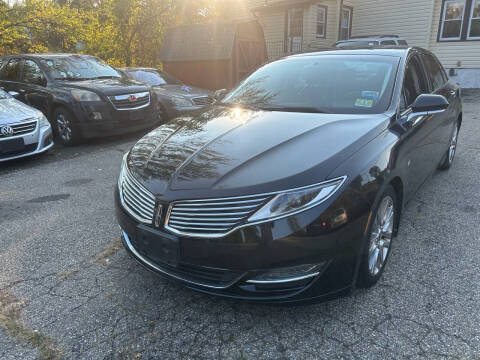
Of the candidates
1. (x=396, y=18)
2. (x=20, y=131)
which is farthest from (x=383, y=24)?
(x=20, y=131)

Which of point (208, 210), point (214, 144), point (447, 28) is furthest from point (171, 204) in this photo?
point (447, 28)

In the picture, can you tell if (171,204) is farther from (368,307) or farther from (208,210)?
(368,307)

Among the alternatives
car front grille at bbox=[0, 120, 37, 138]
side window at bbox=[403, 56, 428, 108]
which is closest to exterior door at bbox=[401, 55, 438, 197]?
side window at bbox=[403, 56, 428, 108]

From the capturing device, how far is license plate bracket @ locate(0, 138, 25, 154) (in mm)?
5344

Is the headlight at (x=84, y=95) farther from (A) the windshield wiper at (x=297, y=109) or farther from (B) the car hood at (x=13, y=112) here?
(A) the windshield wiper at (x=297, y=109)

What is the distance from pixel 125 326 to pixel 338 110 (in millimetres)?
2142

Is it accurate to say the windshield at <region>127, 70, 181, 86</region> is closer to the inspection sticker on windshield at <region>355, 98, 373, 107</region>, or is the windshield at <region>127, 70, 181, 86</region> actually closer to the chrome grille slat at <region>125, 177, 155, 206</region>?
the inspection sticker on windshield at <region>355, 98, 373, 107</region>

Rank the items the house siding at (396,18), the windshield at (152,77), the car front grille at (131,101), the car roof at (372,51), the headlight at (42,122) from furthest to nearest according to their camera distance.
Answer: the house siding at (396,18)
the windshield at (152,77)
the car front grille at (131,101)
the headlight at (42,122)
the car roof at (372,51)

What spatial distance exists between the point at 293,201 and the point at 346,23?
1804cm

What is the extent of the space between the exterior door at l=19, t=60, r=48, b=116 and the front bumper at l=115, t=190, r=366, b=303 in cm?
634

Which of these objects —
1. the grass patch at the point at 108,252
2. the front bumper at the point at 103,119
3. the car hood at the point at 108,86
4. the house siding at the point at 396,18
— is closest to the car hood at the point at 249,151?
the grass patch at the point at 108,252

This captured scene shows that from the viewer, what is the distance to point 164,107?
844 cm

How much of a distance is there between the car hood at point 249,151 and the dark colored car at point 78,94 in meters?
4.29

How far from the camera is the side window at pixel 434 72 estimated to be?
392cm
